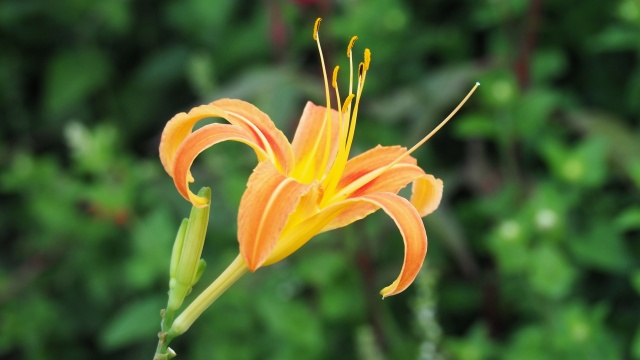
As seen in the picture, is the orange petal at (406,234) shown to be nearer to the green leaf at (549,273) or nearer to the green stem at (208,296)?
the green stem at (208,296)

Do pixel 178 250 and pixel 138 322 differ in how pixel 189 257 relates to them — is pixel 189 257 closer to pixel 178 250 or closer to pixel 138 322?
pixel 178 250

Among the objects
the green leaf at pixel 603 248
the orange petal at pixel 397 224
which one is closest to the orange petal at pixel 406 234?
the orange petal at pixel 397 224

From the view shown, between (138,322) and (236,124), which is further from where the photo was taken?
(138,322)

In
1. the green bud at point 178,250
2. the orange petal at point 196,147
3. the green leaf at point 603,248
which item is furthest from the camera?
the green leaf at point 603,248

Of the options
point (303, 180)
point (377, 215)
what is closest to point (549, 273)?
point (377, 215)

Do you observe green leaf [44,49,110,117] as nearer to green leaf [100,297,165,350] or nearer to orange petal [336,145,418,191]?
green leaf [100,297,165,350]

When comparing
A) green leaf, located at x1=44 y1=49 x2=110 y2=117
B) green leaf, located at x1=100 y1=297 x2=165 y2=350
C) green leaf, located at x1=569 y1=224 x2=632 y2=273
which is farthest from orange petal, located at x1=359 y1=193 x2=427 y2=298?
green leaf, located at x1=44 y1=49 x2=110 y2=117

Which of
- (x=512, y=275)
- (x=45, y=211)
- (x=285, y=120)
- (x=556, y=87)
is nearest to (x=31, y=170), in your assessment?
(x=45, y=211)
